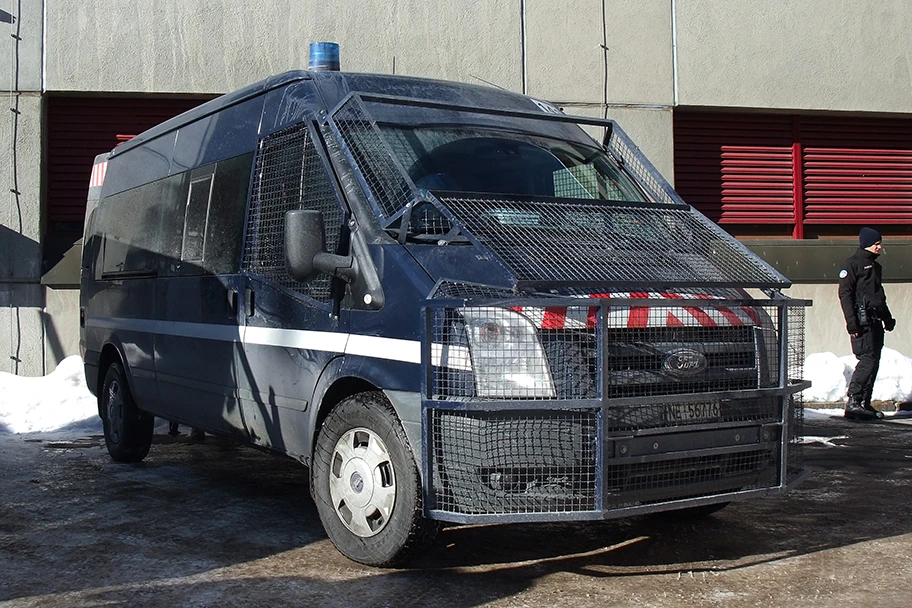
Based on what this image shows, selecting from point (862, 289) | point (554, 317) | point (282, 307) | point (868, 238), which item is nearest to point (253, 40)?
point (868, 238)

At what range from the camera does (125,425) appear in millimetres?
8211

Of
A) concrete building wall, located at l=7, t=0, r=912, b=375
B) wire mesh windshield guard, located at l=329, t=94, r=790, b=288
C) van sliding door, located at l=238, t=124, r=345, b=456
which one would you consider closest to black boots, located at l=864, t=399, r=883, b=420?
concrete building wall, located at l=7, t=0, r=912, b=375

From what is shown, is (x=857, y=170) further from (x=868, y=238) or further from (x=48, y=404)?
(x=48, y=404)

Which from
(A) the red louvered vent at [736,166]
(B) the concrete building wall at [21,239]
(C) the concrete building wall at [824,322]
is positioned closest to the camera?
(B) the concrete building wall at [21,239]

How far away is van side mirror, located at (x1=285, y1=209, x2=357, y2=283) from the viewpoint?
5090mm

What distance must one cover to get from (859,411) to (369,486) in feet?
23.6

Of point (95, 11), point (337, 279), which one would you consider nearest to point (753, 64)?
point (95, 11)

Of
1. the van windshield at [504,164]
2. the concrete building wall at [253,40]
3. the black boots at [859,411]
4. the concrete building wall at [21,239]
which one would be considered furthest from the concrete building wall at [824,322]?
the concrete building wall at [21,239]

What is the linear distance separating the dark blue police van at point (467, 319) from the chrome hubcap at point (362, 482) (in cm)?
1

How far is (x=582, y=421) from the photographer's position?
4.50 metres

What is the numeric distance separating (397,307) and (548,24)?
883 cm

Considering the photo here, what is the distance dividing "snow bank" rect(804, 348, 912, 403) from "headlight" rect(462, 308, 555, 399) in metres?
7.92

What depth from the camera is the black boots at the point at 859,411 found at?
35.0 feet

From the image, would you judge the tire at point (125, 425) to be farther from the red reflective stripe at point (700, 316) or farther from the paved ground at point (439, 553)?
the red reflective stripe at point (700, 316)
